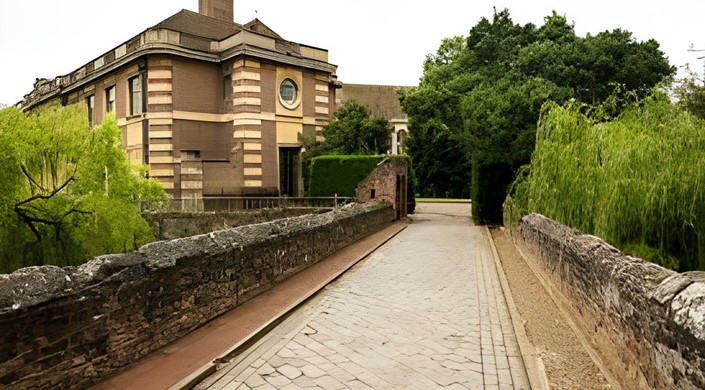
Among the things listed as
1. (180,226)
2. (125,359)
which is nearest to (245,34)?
(180,226)

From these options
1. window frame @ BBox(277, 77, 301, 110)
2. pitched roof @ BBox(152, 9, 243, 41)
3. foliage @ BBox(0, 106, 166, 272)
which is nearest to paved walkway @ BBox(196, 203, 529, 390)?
foliage @ BBox(0, 106, 166, 272)

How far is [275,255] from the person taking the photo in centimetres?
1012

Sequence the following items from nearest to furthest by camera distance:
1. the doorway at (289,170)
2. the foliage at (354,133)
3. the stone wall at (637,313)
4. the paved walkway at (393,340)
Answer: the stone wall at (637,313), the paved walkway at (393,340), the foliage at (354,133), the doorway at (289,170)

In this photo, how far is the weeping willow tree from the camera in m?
8.12

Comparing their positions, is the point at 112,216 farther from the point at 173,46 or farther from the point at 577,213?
the point at 173,46

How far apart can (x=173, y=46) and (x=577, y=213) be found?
83.9 ft

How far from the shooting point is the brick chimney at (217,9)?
36.4m

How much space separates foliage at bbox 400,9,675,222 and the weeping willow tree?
11.1 meters

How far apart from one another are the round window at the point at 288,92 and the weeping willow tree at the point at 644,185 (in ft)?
73.7

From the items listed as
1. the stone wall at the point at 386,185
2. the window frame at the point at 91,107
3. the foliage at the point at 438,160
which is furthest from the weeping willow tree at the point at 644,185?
the window frame at the point at 91,107

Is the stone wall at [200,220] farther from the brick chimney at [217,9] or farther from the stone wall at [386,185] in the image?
the brick chimney at [217,9]

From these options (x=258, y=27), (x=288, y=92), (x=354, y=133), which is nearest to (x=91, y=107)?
(x=258, y=27)

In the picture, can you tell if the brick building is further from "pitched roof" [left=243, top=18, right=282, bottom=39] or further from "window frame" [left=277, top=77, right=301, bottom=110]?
"pitched roof" [left=243, top=18, right=282, bottom=39]

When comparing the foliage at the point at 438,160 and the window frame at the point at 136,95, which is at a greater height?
the window frame at the point at 136,95
